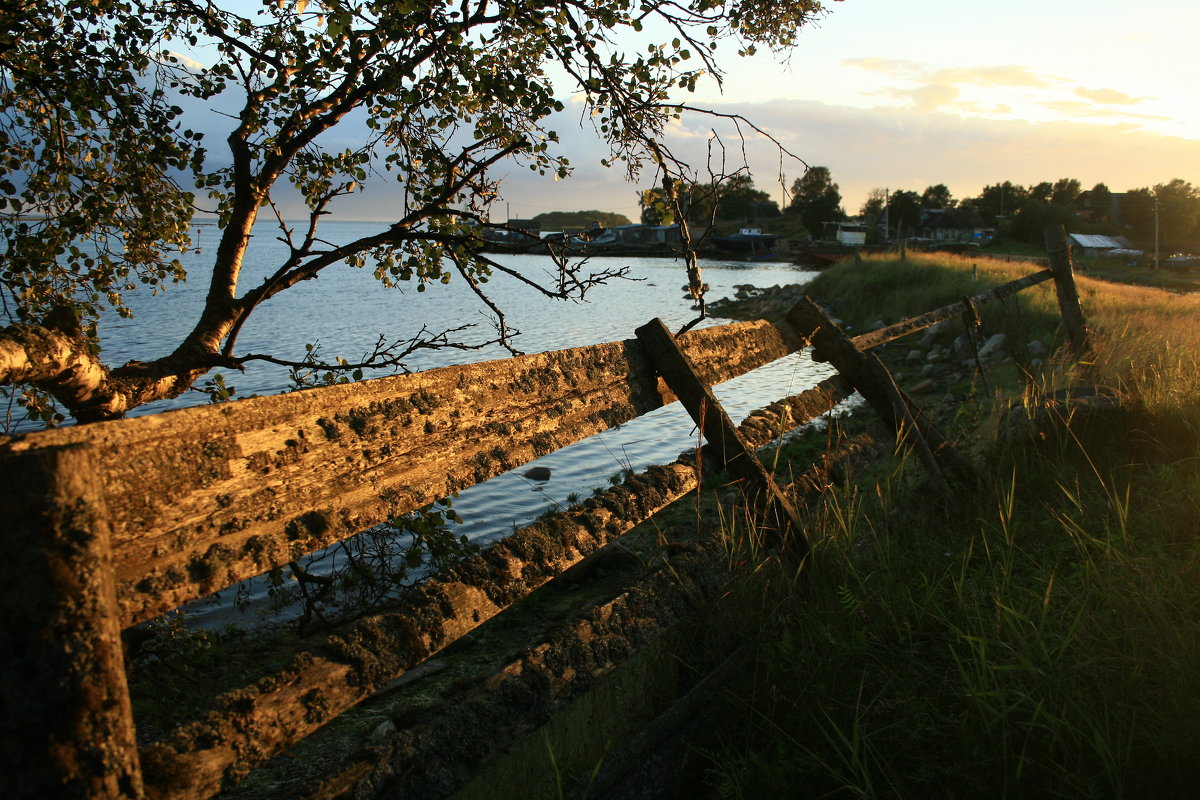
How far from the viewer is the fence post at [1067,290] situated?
8602mm

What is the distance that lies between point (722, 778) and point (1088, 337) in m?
8.04

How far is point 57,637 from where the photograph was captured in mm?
1182

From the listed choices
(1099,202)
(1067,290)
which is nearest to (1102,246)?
(1099,202)

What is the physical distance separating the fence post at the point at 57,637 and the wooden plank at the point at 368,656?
20cm

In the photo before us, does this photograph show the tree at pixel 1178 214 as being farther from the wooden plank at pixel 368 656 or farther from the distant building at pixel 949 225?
the wooden plank at pixel 368 656

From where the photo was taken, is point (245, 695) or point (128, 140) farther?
point (128, 140)

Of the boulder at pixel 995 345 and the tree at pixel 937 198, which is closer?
the boulder at pixel 995 345

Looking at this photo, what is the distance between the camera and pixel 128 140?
4980mm

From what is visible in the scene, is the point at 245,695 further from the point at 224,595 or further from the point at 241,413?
the point at 224,595

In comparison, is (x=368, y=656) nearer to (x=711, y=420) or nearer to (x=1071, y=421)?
(x=711, y=420)

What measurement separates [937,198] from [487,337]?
4644 inches

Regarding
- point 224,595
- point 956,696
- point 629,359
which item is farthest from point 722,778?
point 224,595

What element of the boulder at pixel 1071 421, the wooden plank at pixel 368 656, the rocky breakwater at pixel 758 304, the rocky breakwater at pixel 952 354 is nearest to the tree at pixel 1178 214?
the rocky breakwater at pixel 758 304

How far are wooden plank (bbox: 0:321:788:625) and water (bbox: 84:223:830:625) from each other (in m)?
1.35
